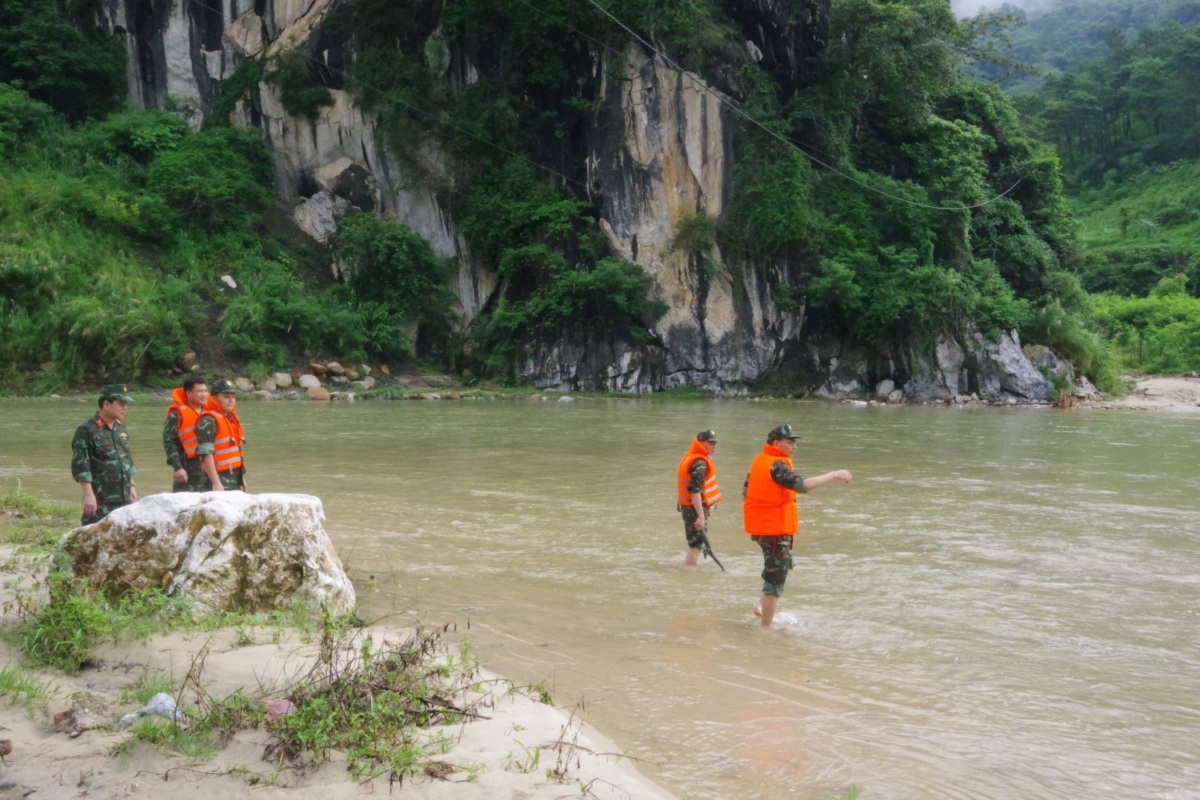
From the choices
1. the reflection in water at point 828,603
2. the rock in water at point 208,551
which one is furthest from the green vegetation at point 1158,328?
the rock in water at point 208,551

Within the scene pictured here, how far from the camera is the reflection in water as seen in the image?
14.9ft

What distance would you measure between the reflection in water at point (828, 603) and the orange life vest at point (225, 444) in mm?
1319

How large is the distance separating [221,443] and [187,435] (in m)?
0.26

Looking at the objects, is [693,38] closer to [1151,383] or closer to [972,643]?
[1151,383]

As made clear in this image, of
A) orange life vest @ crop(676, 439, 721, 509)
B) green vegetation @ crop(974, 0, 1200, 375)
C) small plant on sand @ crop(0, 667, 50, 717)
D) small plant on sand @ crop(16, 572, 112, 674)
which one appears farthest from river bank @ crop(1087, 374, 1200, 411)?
small plant on sand @ crop(0, 667, 50, 717)

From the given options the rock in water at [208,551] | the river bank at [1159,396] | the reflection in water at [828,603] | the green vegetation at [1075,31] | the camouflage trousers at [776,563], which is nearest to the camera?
the reflection in water at [828,603]

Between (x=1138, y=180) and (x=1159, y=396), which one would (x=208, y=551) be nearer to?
(x=1159, y=396)

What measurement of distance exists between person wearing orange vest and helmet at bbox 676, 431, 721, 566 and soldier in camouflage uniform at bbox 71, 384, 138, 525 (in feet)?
14.9

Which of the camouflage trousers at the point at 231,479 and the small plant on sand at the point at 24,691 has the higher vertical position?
the camouflage trousers at the point at 231,479

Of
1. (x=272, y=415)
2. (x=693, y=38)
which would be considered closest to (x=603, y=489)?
(x=272, y=415)

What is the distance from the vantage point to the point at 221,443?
7.44 metres

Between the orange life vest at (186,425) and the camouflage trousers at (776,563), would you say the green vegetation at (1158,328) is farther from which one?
the orange life vest at (186,425)

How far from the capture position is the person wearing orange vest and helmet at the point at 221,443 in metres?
7.25

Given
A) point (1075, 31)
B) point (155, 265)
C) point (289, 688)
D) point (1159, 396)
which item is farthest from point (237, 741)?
point (1075, 31)
